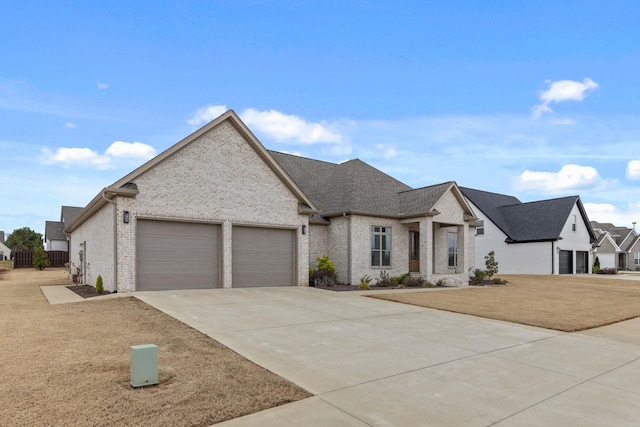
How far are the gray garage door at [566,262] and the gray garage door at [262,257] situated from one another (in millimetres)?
28950

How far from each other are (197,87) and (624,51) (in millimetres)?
16730

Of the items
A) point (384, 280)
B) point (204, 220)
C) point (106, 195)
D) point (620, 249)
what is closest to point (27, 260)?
point (106, 195)

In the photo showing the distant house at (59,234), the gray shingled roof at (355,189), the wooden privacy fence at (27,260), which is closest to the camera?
the gray shingled roof at (355,189)

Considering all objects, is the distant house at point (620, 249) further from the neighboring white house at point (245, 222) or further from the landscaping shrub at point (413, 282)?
the landscaping shrub at point (413, 282)

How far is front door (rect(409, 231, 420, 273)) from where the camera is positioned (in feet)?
76.0

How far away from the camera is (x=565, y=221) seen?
35.5 meters

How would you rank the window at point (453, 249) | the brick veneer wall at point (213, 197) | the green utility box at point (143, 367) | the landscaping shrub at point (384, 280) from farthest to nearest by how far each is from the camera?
the window at point (453, 249)
the landscaping shrub at point (384, 280)
the brick veneer wall at point (213, 197)
the green utility box at point (143, 367)

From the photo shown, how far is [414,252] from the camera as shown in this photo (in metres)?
23.6

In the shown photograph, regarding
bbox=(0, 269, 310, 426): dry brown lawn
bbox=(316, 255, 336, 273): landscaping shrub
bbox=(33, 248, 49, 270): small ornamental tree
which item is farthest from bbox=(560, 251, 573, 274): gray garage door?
bbox=(33, 248, 49, 270): small ornamental tree

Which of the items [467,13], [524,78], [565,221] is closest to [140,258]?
[467,13]

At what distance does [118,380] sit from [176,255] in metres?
10.6

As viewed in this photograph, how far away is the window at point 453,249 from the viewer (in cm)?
2483

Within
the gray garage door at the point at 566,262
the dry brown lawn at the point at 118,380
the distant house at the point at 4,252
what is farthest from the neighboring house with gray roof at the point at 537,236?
the distant house at the point at 4,252

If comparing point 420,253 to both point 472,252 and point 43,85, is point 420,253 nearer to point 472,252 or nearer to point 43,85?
point 472,252
